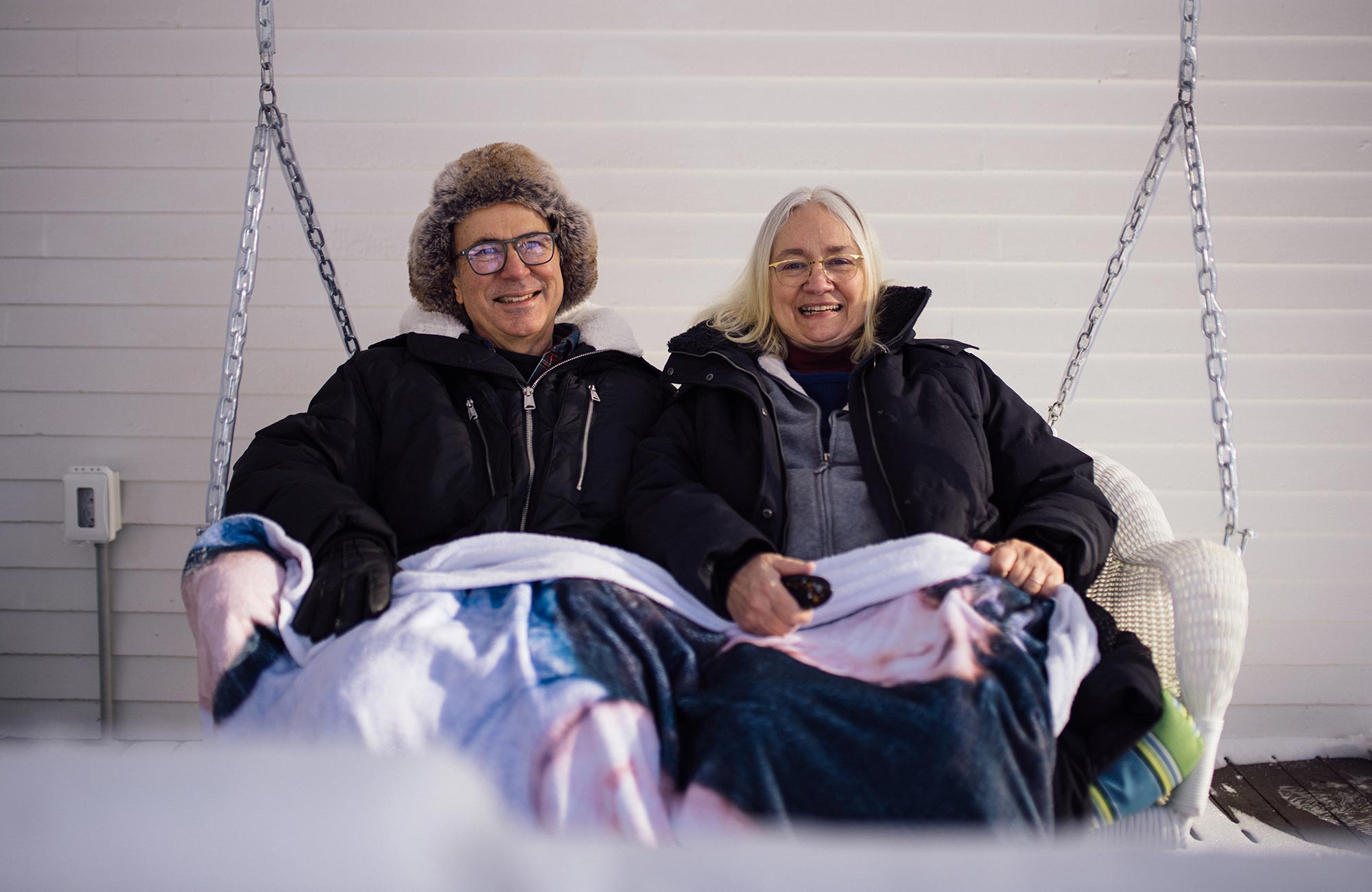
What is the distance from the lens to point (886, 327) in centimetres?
192

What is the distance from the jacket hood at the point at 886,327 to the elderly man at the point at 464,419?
0.49 feet

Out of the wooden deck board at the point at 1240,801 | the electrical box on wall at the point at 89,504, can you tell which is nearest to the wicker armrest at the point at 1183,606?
the wooden deck board at the point at 1240,801

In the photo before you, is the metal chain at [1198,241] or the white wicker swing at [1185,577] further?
the metal chain at [1198,241]

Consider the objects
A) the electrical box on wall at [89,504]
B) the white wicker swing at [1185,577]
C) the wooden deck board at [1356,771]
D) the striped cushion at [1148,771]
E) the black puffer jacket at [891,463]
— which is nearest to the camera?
the striped cushion at [1148,771]

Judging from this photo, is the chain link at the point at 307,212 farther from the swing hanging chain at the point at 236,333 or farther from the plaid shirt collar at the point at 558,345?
the plaid shirt collar at the point at 558,345

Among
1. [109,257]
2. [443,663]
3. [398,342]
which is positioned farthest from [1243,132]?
[109,257]

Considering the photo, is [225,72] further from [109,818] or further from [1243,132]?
[1243,132]

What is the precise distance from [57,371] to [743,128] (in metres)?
Answer: 2.18

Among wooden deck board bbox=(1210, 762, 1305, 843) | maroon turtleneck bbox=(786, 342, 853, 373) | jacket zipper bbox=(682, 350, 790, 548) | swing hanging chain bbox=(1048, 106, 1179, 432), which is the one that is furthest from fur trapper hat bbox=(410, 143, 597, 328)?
wooden deck board bbox=(1210, 762, 1305, 843)

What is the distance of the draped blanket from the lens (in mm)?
1050

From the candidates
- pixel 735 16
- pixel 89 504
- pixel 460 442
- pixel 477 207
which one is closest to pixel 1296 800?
pixel 460 442

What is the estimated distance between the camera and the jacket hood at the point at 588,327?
200cm

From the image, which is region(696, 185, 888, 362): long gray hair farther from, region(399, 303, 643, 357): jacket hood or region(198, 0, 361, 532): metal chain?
region(198, 0, 361, 532): metal chain

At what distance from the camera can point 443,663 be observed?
3.90ft
